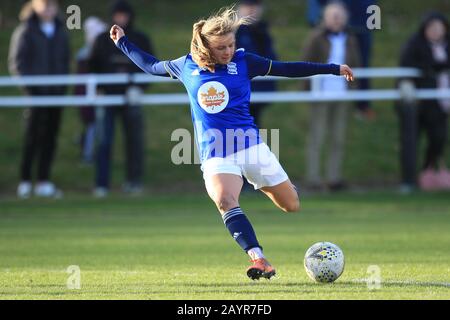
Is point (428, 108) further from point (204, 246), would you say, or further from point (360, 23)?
point (204, 246)

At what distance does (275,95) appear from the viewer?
1959 cm

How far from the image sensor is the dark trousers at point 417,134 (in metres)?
19.9

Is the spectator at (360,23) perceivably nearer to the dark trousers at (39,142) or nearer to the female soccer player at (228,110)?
the dark trousers at (39,142)

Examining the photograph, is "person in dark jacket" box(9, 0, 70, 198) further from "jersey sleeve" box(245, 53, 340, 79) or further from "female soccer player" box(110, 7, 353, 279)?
"jersey sleeve" box(245, 53, 340, 79)

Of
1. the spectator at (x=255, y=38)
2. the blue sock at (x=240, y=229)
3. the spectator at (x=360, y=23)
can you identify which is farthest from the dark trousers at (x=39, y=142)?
the blue sock at (x=240, y=229)

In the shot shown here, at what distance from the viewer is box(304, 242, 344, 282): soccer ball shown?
9422mm

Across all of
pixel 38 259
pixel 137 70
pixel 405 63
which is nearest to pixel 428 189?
pixel 405 63

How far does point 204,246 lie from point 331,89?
23.3 ft

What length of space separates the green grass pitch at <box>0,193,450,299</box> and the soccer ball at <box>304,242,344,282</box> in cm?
10

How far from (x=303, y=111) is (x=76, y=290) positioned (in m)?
15.6

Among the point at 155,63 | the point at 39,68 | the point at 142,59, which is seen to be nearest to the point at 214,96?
the point at 155,63

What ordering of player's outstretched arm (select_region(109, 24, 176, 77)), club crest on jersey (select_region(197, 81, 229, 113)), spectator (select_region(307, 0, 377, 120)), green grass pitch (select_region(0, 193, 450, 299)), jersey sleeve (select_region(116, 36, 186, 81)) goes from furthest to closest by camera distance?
spectator (select_region(307, 0, 377, 120)), player's outstretched arm (select_region(109, 24, 176, 77)), jersey sleeve (select_region(116, 36, 186, 81)), club crest on jersey (select_region(197, 81, 229, 113)), green grass pitch (select_region(0, 193, 450, 299))

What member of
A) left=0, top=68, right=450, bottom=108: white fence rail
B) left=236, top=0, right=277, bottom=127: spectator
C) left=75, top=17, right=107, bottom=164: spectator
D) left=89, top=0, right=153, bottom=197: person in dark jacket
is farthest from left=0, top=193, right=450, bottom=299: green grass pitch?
left=236, top=0, right=277, bottom=127: spectator

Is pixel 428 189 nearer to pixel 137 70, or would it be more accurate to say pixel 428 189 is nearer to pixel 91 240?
pixel 137 70
